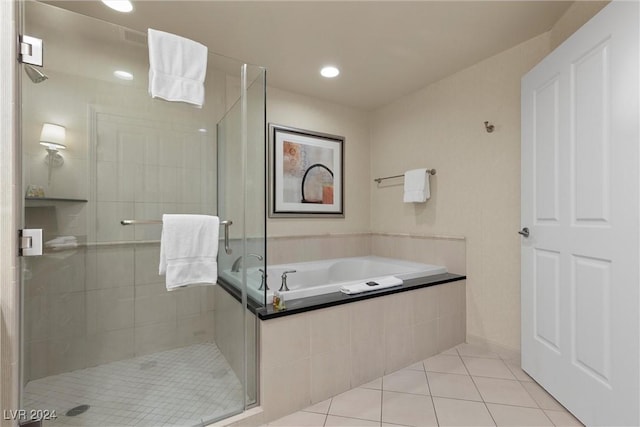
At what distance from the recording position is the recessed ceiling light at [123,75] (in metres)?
1.44

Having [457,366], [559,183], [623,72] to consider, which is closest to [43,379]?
[457,366]

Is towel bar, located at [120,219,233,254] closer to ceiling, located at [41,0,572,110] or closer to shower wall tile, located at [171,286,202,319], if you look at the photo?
shower wall tile, located at [171,286,202,319]

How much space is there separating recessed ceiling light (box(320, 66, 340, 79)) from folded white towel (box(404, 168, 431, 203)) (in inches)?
45.1

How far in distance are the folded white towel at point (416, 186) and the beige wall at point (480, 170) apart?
11cm

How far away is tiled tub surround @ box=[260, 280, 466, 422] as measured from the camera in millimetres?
1516

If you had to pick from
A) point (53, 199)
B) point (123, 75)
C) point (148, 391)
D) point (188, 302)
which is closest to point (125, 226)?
point (53, 199)

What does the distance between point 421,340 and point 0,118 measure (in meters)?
2.56

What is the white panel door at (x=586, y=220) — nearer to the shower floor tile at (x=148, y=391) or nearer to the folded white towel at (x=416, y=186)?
the folded white towel at (x=416, y=186)

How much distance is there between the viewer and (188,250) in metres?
1.42

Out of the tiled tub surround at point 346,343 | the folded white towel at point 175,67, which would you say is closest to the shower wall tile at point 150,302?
the tiled tub surround at point 346,343

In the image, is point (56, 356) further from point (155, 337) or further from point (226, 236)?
point (226, 236)

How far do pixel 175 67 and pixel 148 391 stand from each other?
1.67 meters

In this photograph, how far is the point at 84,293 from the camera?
1476 mm

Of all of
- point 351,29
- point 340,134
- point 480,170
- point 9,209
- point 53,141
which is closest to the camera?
point 9,209
